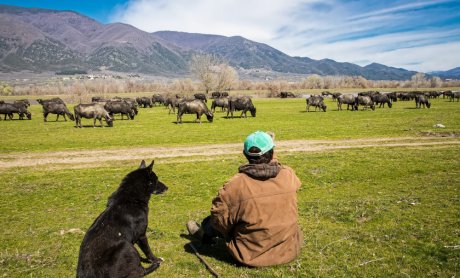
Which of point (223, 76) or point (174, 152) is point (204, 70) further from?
point (174, 152)

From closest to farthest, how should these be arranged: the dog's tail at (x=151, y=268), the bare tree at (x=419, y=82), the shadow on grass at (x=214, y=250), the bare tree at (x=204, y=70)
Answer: the dog's tail at (x=151, y=268), the shadow on grass at (x=214, y=250), the bare tree at (x=204, y=70), the bare tree at (x=419, y=82)

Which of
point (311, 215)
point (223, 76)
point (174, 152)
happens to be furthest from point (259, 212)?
point (223, 76)

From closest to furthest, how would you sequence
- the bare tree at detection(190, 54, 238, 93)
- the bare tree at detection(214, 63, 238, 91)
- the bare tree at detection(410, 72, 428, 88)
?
the bare tree at detection(190, 54, 238, 93) < the bare tree at detection(214, 63, 238, 91) < the bare tree at detection(410, 72, 428, 88)

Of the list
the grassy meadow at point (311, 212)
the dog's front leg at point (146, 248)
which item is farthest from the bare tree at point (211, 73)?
the dog's front leg at point (146, 248)

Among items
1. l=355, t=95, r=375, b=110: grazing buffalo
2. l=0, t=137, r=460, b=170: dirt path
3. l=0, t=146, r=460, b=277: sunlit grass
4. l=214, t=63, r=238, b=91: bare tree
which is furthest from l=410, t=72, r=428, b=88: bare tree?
l=0, t=146, r=460, b=277: sunlit grass

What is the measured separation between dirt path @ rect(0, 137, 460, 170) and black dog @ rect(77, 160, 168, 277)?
1079 cm

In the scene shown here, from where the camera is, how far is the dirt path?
54.8ft

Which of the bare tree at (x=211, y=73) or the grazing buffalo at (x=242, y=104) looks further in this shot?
the bare tree at (x=211, y=73)

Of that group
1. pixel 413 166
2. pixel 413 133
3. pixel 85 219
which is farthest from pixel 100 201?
pixel 413 133

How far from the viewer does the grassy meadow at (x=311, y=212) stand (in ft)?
18.3

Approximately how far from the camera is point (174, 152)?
18.8 metres

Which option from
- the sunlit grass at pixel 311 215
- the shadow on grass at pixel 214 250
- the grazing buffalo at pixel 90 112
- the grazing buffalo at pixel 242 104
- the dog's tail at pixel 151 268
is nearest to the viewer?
the dog's tail at pixel 151 268

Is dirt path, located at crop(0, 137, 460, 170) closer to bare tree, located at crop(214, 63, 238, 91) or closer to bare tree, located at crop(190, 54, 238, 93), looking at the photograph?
bare tree, located at crop(190, 54, 238, 93)

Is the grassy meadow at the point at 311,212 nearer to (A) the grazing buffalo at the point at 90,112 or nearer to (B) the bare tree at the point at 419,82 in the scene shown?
(A) the grazing buffalo at the point at 90,112
